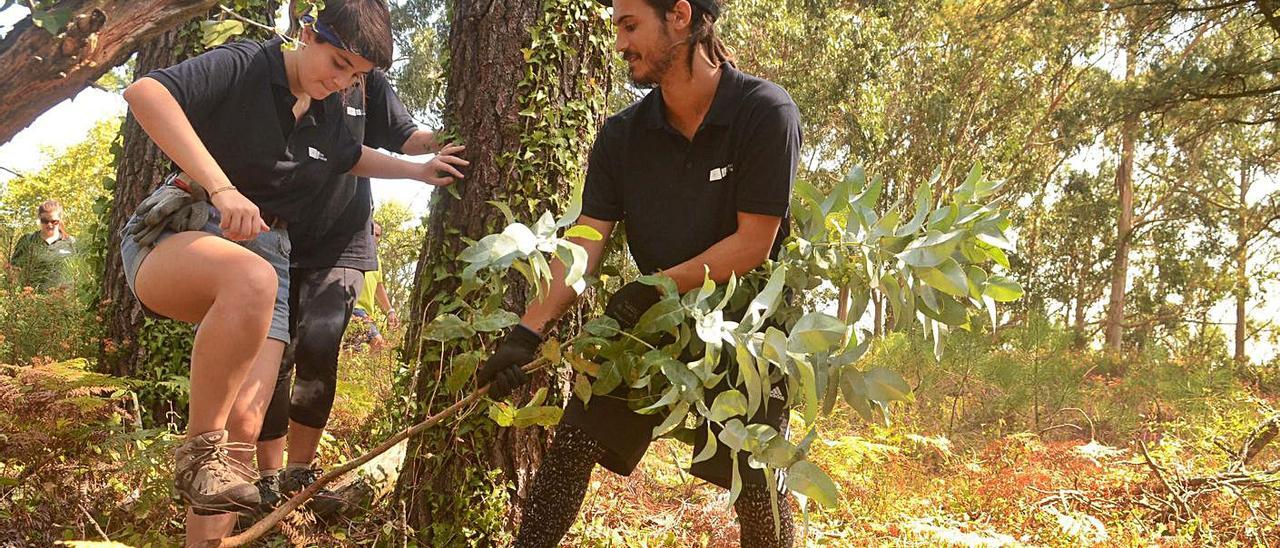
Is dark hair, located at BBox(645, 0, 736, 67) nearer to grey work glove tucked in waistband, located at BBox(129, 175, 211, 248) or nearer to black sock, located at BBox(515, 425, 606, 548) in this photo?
black sock, located at BBox(515, 425, 606, 548)

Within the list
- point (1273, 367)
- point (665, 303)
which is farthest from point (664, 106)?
point (1273, 367)

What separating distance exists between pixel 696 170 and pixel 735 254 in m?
0.32

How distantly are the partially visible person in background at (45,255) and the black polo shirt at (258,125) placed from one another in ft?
16.3

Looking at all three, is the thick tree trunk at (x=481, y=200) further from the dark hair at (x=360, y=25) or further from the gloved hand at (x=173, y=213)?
the gloved hand at (x=173, y=213)

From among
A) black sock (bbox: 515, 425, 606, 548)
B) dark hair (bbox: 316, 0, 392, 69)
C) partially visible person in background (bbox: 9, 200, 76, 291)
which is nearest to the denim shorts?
dark hair (bbox: 316, 0, 392, 69)

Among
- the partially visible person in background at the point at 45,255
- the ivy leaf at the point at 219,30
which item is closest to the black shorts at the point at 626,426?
the ivy leaf at the point at 219,30

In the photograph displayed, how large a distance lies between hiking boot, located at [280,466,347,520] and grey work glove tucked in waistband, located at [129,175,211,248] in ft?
3.61

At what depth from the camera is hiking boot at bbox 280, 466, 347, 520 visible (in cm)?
318

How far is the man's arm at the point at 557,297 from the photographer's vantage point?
2.48 m

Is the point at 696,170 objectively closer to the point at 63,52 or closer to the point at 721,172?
the point at 721,172

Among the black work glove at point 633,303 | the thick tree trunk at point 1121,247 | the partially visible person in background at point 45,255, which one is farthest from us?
the thick tree trunk at point 1121,247

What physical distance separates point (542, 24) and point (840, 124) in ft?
46.0

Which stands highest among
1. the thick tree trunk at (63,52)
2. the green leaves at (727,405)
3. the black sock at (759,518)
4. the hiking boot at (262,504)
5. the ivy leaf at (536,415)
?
the thick tree trunk at (63,52)

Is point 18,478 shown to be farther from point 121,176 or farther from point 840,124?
point 840,124
